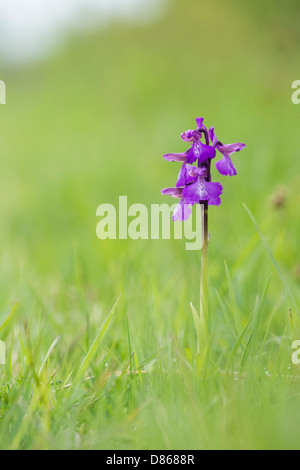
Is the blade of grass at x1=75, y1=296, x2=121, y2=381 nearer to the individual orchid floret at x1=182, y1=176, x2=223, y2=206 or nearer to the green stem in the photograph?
the green stem

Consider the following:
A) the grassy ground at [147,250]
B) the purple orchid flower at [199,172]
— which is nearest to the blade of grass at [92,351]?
the grassy ground at [147,250]

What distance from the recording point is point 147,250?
273 centimetres

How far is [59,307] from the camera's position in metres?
2.41

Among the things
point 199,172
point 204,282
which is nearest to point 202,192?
point 199,172

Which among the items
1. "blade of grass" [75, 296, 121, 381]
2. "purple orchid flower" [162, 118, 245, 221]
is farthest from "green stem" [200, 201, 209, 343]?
"blade of grass" [75, 296, 121, 381]

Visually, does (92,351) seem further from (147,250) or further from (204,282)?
(147,250)

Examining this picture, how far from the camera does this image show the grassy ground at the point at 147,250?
1.33 metres

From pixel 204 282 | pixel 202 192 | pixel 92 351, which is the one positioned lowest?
pixel 92 351

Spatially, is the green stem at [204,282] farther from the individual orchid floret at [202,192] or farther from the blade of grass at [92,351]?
the blade of grass at [92,351]

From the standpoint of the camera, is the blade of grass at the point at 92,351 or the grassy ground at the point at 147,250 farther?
the blade of grass at the point at 92,351

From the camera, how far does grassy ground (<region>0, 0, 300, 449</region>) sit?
1.33 m
